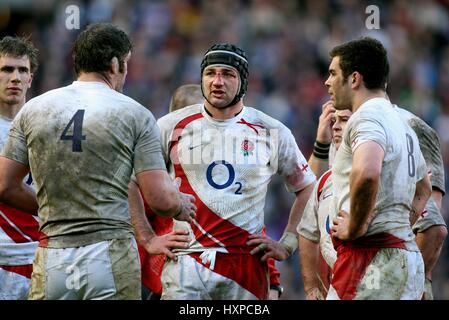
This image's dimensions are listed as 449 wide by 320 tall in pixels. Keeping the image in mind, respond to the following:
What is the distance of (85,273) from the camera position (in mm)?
6879

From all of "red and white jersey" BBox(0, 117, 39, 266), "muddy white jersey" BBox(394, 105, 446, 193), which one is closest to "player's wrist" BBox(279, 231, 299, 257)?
"muddy white jersey" BBox(394, 105, 446, 193)

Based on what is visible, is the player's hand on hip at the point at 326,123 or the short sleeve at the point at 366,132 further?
the player's hand on hip at the point at 326,123

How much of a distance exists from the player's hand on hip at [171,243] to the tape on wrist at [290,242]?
2.59 ft

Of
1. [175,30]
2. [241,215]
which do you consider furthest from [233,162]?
[175,30]

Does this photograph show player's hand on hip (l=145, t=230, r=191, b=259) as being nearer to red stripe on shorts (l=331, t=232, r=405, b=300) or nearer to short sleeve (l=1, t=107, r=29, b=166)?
red stripe on shorts (l=331, t=232, r=405, b=300)

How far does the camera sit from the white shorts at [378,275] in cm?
723

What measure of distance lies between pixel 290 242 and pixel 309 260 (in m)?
0.34

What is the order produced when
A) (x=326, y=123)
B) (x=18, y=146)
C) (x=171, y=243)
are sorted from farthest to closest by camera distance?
1. (x=326, y=123)
2. (x=171, y=243)
3. (x=18, y=146)

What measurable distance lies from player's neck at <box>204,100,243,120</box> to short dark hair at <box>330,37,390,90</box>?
1.06 metres

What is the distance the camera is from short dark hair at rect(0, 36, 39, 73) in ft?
29.3

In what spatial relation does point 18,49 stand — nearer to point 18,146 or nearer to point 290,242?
point 18,146

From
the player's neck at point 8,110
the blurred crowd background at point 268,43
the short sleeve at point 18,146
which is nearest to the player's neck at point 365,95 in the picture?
the short sleeve at point 18,146

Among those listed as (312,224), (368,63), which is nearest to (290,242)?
(312,224)

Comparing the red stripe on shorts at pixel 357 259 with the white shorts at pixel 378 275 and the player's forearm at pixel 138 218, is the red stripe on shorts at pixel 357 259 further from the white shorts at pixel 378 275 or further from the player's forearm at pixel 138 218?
the player's forearm at pixel 138 218
